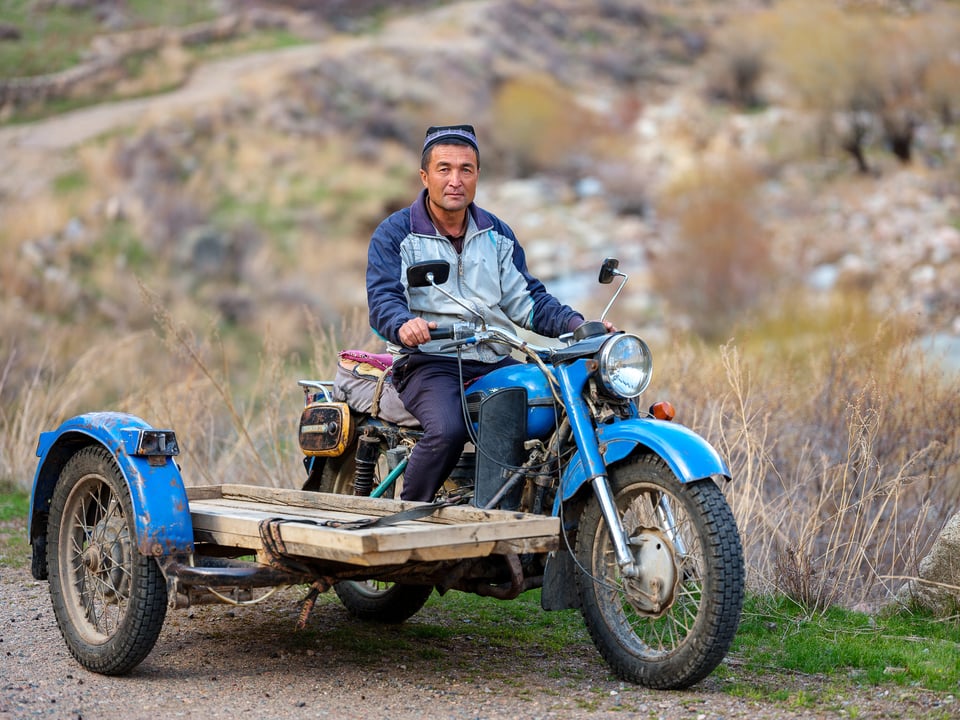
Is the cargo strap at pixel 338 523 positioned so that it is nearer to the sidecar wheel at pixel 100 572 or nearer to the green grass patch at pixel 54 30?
the sidecar wheel at pixel 100 572

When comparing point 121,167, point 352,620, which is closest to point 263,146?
point 121,167

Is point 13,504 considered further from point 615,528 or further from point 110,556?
point 615,528

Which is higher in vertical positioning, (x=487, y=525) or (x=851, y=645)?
(x=487, y=525)

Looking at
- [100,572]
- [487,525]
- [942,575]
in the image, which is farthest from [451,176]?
[942,575]

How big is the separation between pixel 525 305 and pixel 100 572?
2193 mm

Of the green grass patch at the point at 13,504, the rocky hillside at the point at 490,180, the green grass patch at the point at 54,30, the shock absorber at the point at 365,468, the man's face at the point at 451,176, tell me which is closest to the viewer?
the man's face at the point at 451,176

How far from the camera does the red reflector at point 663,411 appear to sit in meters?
4.90

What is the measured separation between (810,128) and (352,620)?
3051cm

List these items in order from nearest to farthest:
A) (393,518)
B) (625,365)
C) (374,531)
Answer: (374,531) < (393,518) < (625,365)

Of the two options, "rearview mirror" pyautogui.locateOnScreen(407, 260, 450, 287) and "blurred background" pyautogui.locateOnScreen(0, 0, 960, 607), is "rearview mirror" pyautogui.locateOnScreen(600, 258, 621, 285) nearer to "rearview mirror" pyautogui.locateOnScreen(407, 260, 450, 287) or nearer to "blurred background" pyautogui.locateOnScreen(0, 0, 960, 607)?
"rearview mirror" pyautogui.locateOnScreen(407, 260, 450, 287)

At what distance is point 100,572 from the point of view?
523 centimetres

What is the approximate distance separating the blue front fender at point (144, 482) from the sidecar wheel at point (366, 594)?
117 centimetres

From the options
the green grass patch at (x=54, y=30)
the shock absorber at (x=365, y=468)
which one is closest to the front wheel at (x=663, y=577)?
the shock absorber at (x=365, y=468)

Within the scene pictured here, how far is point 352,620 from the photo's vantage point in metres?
6.14
